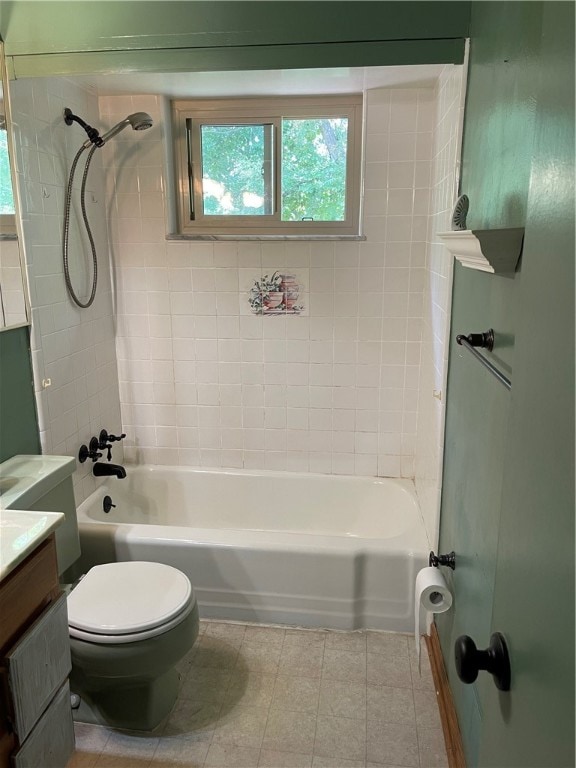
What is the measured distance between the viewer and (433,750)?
5.39ft

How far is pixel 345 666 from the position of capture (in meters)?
1.99

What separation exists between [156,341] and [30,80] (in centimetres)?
119

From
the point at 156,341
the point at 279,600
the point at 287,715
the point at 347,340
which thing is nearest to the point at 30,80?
the point at 156,341

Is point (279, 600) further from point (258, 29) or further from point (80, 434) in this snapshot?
point (258, 29)

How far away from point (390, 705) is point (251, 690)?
47 cm

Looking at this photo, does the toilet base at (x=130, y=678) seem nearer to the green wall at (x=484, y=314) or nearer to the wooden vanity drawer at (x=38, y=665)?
the wooden vanity drawer at (x=38, y=665)

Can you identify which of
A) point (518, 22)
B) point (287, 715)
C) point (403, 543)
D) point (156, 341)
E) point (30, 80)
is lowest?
point (287, 715)

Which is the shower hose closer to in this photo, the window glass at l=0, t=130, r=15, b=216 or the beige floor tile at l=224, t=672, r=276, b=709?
the window glass at l=0, t=130, r=15, b=216

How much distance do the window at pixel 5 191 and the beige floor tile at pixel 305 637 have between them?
183 cm

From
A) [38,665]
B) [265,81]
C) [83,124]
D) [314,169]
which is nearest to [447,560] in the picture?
[38,665]

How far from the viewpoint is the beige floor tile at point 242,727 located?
5.52 feet

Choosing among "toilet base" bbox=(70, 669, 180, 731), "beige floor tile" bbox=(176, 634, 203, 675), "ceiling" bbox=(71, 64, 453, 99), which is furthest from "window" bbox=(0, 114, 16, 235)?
"beige floor tile" bbox=(176, 634, 203, 675)

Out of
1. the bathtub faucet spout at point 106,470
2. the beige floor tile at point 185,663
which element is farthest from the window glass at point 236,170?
the beige floor tile at point 185,663

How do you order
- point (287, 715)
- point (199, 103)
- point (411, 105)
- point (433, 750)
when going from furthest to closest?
1. point (199, 103)
2. point (411, 105)
3. point (287, 715)
4. point (433, 750)
